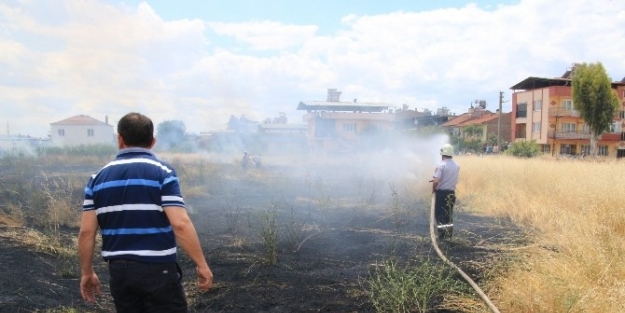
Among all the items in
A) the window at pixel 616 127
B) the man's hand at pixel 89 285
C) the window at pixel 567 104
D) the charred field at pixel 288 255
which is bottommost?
the charred field at pixel 288 255

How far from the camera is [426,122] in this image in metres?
70.1

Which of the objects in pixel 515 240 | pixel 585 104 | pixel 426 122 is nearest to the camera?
pixel 515 240

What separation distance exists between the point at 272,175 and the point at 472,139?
38084 millimetres

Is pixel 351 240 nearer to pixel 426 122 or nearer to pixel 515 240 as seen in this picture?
pixel 515 240

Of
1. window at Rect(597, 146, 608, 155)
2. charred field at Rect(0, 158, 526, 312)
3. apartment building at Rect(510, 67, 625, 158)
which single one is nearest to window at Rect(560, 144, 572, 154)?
apartment building at Rect(510, 67, 625, 158)

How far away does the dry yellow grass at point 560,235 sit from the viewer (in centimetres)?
382

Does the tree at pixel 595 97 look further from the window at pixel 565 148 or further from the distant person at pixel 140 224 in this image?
the distant person at pixel 140 224

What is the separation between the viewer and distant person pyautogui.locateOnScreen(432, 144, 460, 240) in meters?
7.48

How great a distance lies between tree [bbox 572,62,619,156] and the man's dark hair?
37.5m

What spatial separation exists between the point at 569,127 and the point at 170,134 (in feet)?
124

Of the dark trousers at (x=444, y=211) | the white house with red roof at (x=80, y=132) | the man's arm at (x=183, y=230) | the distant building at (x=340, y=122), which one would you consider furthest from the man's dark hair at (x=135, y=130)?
the white house with red roof at (x=80, y=132)

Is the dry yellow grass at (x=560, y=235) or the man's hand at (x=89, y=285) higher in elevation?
the man's hand at (x=89, y=285)

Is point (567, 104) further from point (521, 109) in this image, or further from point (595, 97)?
point (595, 97)

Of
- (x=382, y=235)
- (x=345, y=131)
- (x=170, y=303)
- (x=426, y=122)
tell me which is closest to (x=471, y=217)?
(x=382, y=235)
